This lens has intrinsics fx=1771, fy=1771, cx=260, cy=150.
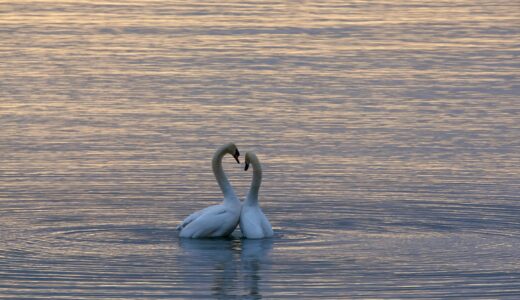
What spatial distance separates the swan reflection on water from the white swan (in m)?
0.08

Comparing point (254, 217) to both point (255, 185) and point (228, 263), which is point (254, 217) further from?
point (228, 263)

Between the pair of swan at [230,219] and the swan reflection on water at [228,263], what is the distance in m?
0.07

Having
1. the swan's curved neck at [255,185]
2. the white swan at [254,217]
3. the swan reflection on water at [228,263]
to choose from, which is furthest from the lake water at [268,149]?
the swan's curved neck at [255,185]

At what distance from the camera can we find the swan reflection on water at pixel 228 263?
42.1ft

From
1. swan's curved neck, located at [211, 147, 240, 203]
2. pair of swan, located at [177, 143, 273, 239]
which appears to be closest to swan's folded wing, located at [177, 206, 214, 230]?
Result: pair of swan, located at [177, 143, 273, 239]

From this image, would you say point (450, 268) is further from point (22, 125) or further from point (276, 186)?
point (22, 125)

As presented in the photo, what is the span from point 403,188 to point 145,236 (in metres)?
3.33

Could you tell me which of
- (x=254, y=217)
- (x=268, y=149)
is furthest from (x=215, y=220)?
(x=268, y=149)

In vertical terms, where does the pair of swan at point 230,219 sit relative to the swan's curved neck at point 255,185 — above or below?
below

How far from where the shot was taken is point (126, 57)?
85.7ft

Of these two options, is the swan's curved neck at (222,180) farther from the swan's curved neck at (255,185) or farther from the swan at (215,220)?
the swan's curved neck at (255,185)

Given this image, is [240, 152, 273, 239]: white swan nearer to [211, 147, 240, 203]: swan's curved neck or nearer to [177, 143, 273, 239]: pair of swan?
[177, 143, 273, 239]: pair of swan

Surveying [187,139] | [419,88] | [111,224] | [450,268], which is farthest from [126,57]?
[450,268]

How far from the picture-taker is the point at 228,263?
1382 cm
